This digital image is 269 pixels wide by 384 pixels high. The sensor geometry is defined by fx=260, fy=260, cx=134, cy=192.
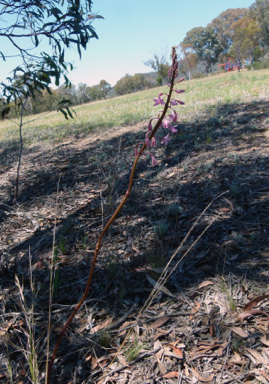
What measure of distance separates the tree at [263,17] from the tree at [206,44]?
2152cm

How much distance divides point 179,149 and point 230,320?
11.7ft

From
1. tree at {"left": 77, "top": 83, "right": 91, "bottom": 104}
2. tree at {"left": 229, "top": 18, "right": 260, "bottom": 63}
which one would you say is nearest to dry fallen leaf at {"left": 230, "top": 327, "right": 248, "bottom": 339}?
tree at {"left": 77, "top": 83, "right": 91, "bottom": 104}

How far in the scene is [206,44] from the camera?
76312 millimetres

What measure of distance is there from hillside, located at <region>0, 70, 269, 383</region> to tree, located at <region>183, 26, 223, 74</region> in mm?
83113

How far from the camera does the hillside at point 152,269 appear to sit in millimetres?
1498

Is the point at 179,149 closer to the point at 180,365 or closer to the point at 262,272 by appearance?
the point at 262,272

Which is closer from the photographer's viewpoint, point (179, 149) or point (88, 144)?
point (179, 149)

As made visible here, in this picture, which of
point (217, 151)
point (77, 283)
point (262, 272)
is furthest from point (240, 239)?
point (217, 151)

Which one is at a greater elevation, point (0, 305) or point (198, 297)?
point (0, 305)

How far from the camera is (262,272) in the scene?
1889 mm

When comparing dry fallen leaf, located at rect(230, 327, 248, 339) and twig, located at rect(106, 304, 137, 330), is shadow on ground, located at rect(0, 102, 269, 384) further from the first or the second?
dry fallen leaf, located at rect(230, 327, 248, 339)

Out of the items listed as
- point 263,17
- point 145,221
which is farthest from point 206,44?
point 145,221

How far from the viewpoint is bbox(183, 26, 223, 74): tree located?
75125 mm

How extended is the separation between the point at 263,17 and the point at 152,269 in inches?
2579
